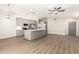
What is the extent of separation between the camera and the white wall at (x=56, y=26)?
3373 millimetres

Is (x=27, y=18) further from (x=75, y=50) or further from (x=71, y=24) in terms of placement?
(x=75, y=50)

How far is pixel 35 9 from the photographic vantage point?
3232mm

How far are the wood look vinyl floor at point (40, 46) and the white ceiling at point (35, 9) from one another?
2.44 ft

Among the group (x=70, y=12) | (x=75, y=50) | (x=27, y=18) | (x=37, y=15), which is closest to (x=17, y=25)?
(x=27, y=18)

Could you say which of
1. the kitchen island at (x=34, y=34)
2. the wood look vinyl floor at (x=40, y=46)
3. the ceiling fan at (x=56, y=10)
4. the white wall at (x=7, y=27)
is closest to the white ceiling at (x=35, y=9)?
the ceiling fan at (x=56, y=10)

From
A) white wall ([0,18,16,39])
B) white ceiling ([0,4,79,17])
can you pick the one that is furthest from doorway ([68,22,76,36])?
white wall ([0,18,16,39])

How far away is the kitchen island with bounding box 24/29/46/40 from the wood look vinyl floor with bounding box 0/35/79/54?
0.19 m

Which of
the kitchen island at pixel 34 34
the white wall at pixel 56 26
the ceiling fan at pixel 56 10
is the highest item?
the ceiling fan at pixel 56 10

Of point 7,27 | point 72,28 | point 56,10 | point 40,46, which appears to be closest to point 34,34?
point 40,46

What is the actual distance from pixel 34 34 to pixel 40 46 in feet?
1.87

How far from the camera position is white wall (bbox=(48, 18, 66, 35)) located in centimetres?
337

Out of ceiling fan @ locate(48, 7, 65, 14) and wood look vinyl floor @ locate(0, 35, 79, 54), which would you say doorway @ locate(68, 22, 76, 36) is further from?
ceiling fan @ locate(48, 7, 65, 14)

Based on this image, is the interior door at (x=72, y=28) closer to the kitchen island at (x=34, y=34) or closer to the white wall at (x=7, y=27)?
the kitchen island at (x=34, y=34)

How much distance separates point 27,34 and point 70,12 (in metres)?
1.53
